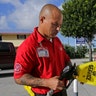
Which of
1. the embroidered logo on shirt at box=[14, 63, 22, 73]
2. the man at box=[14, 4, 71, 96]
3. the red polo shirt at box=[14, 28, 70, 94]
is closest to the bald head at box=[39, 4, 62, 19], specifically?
the man at box=[14, 4, 71, 96]

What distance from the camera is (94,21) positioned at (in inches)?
1214

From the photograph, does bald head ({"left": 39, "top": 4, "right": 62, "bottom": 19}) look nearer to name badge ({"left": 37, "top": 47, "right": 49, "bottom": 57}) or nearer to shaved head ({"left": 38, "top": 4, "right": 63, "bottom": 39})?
shaved head ({"left": 38, "top": 4, "right": 63, "bottom": 39})

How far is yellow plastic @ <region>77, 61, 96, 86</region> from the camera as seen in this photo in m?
3.38

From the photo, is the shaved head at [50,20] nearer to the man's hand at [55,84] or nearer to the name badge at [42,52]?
the name badge at [42,52]

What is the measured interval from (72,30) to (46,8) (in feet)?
91.6

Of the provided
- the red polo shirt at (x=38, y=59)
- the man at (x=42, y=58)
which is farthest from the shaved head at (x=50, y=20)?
the red polo shirt at (x=38, y=59)

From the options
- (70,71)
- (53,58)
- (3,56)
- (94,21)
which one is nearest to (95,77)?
(70,71)

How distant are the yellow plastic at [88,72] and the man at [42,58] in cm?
24

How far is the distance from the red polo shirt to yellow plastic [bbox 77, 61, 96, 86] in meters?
0.35

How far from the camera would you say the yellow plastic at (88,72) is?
3381 millimetres

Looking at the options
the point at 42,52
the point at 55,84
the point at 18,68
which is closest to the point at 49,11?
the point at 42,52

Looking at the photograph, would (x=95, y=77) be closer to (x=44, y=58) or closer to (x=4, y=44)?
(x=44, y=58)

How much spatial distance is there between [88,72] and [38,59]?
514mm

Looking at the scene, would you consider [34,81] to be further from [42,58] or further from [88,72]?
[88,72]
